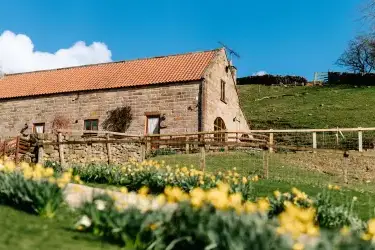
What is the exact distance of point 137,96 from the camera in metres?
29.3

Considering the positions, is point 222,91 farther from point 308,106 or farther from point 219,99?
point 308,106

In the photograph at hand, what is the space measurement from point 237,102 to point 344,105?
14387mm

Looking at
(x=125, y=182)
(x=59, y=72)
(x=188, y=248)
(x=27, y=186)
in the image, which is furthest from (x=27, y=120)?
(x=188, y=248)

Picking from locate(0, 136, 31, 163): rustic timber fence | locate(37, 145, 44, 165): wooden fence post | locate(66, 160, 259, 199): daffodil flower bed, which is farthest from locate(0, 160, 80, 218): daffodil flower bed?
locate(0, 136, 31, 163): rustic timber fence

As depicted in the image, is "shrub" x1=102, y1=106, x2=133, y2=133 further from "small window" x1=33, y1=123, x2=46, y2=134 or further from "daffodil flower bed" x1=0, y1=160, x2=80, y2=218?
"daffodil flower bed" x1=0, y1=160, x2=80, y2=218

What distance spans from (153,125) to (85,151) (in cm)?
738

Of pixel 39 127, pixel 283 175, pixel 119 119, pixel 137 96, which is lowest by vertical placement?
pixel 283 175

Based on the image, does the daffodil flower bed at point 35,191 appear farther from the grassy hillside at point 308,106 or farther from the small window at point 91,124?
the grassy hillside at point 308,106

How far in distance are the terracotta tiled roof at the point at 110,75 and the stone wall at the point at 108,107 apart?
0.50m

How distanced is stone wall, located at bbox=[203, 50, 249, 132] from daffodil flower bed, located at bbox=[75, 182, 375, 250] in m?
21.7

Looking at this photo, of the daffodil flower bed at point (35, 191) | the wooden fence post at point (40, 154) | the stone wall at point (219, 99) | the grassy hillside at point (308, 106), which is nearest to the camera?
the daffodil flower bed at point (35, 191)

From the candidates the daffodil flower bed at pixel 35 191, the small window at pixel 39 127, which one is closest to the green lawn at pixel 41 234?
the daffodil flower bed at pixel 35 191

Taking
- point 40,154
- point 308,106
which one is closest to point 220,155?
point 40,154

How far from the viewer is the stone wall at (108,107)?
2784 centimetres
